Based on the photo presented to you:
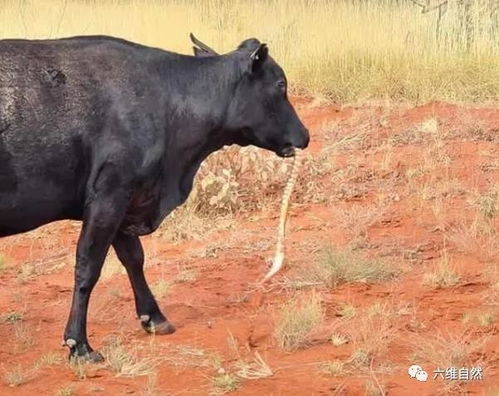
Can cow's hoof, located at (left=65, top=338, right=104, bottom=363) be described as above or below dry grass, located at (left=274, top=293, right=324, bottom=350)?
below

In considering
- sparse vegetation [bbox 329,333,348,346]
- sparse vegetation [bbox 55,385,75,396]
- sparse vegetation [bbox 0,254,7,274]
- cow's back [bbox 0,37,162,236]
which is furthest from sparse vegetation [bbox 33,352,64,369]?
sparse vegetation [bbox 0,254,7,274]

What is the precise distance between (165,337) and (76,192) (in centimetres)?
129

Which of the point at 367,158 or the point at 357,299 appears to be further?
the point at 367,158

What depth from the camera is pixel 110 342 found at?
6.90 m

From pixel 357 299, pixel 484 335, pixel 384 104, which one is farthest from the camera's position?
pixel 384 104

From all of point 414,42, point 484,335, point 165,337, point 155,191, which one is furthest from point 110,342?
point 414,42

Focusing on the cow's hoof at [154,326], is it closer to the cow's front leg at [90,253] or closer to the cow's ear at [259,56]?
the cow's front leg at [90,253]

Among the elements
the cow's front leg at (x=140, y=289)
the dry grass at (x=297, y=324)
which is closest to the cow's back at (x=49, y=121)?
the cow's front leg at (x=140, y=289)

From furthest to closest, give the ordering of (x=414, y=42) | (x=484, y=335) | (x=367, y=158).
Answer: (x=414, y=42) → (x=367, y=158) → (x=484, y=335)

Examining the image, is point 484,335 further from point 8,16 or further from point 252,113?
point 8,16

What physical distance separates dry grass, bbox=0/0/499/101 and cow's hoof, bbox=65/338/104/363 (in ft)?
32.1

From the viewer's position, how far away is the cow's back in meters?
6.17

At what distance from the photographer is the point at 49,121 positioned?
622 cm

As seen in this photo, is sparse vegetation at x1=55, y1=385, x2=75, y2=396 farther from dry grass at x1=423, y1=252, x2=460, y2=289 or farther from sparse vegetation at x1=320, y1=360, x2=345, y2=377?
dry grass at x1=423, y1=252, x2=460, y2=289
